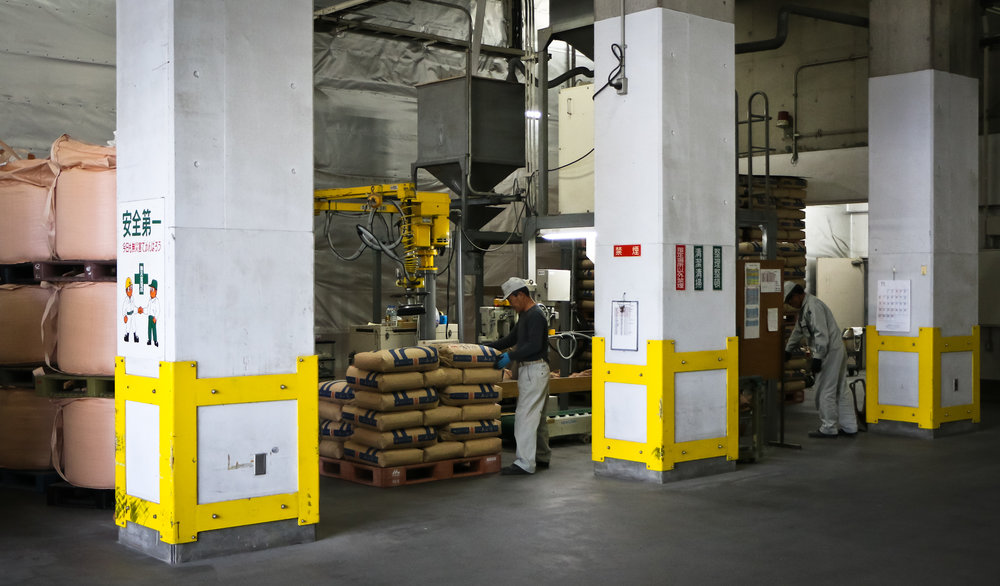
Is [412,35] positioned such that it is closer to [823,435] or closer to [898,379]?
[823,435]

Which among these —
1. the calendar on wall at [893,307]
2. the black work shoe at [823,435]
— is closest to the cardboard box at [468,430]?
the black work shoe at [823,435]

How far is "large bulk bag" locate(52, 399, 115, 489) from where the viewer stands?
7.47 metres

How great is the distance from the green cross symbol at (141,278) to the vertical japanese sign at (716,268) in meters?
4.95

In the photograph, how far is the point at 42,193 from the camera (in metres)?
8.02

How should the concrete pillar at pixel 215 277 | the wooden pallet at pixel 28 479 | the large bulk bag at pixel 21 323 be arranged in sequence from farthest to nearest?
the large bulk bag at pixel 21 323, the wooden pallet at pixel 28 479, the concrete pillar at pixel 215 277

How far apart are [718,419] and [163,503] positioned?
197 inches

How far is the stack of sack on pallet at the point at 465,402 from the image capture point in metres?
9.00

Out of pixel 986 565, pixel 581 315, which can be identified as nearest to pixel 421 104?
pixel 581 315

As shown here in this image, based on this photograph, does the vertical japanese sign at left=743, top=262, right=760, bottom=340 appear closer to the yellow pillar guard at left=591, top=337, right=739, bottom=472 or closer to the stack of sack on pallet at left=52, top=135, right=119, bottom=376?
the yellow pillar guard at left=591, top=337, right=739, bottom=472

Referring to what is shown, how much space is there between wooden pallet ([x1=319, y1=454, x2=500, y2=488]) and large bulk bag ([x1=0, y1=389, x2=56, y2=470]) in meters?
2.34

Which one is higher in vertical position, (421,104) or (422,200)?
(421,104)

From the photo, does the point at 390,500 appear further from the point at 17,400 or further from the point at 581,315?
the point at 581,315

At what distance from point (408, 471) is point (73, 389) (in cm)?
283

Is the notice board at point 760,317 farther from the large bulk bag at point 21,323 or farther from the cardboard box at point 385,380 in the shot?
the large bulk bag at point 21,323
